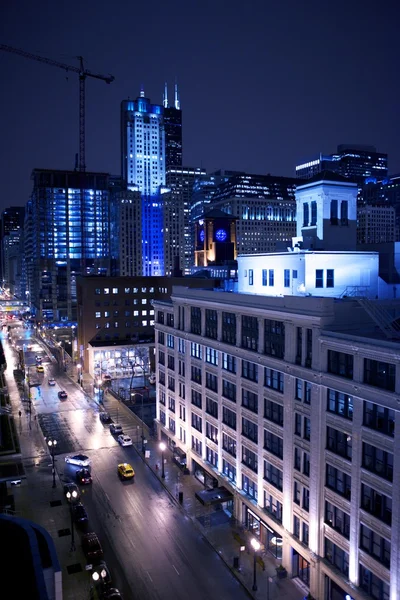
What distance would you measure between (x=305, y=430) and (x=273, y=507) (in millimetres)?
8474

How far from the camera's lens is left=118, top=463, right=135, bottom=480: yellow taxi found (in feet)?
179

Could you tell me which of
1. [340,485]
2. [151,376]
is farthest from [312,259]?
[151,376]

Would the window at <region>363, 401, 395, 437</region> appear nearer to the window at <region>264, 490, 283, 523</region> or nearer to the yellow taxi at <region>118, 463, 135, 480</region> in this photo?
the window at <region>264, 490, 283, 523</region>

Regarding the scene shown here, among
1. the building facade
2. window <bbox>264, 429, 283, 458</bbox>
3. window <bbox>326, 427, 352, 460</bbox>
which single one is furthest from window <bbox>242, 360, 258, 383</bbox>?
window <bbox>326, 427, 352, 460</bbox>

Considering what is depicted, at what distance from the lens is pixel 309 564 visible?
35750 mm

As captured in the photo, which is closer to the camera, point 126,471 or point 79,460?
point 126,471

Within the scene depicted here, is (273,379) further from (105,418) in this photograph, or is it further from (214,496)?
(105,418)

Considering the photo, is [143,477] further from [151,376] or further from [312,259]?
[151,376]

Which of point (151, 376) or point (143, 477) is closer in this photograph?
point (143, 477)

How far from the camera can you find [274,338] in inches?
1593

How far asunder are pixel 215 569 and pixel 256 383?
1464 cm

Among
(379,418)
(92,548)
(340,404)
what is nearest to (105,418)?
(92,548)

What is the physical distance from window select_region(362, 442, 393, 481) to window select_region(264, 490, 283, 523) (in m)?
11.5

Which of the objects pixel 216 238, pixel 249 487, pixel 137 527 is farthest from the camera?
pixel 216 238
